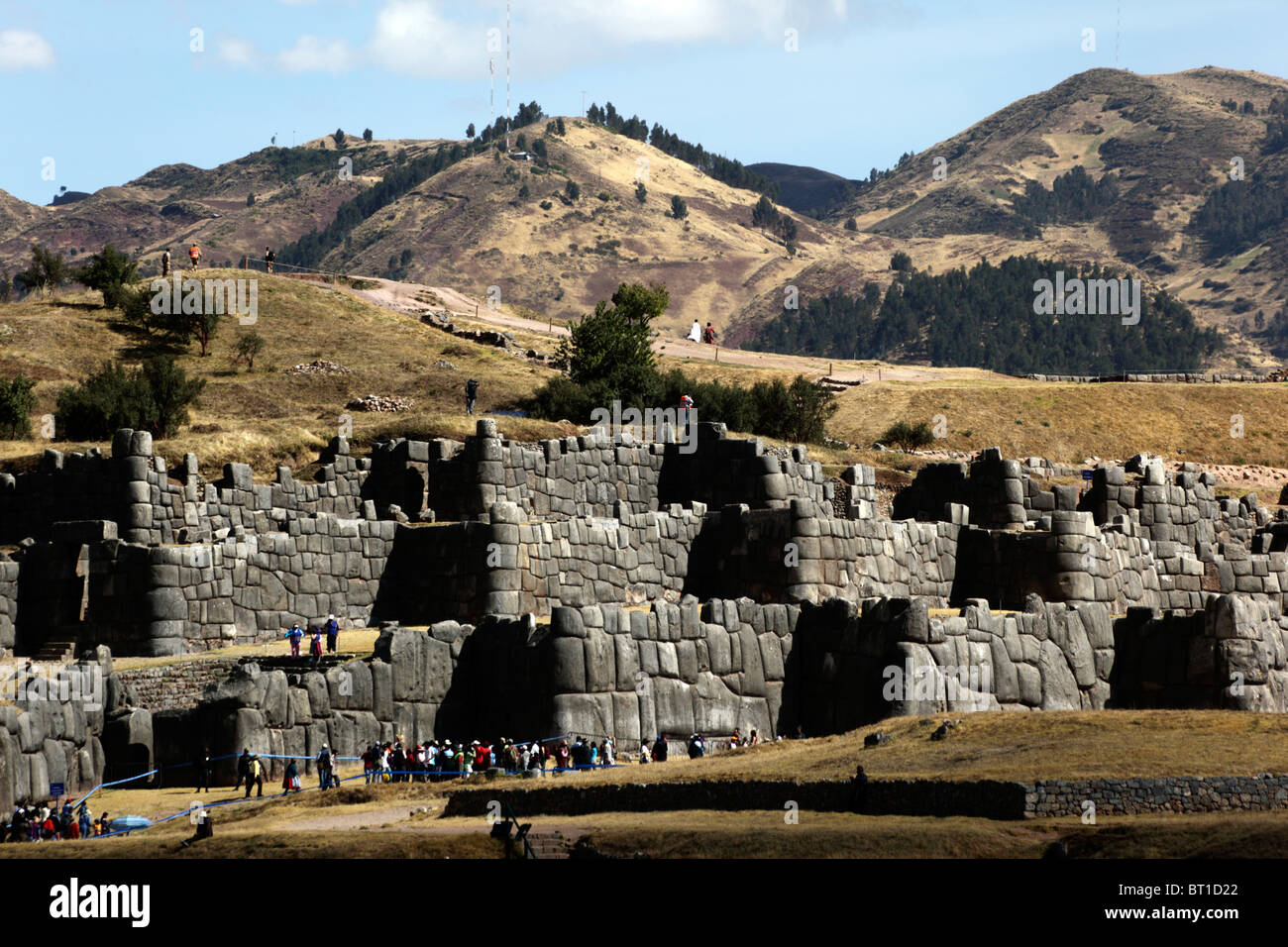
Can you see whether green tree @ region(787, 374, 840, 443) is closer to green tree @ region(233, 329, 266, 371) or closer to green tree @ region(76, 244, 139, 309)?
green tree @ region(233, 329, 266, 371)

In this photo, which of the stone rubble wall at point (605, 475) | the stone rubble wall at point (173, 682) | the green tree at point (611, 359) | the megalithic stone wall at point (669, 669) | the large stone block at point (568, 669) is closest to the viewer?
the large stone block at point (568, 669)

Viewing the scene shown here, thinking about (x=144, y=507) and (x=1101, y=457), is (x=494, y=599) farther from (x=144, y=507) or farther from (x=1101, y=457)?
(x=1101, y=457)

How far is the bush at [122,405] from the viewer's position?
194 ft

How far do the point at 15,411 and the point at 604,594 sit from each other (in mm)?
25302

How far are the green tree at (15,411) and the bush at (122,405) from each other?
43.4 inches

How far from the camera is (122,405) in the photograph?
59.2 m

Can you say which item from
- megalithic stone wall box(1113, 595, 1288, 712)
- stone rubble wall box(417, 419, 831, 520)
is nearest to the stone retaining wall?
megalithic stone wall box(1113, 595, 1288, 712)

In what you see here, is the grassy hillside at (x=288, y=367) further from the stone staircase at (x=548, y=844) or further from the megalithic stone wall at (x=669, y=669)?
the stone staircase at (x=548, y=844)

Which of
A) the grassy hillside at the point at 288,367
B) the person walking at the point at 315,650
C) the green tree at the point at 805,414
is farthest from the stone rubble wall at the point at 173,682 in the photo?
the green tree at the point at 805,414

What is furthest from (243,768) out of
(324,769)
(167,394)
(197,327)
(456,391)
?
(197,327)

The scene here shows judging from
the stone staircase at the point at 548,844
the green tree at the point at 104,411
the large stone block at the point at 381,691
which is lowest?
the stone staircase at the point at 548,844

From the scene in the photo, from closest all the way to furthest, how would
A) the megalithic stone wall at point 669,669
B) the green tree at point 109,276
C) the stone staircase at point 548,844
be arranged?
1. the stone staircase at point 548,844
2. the megalithic stone wall at point 669,669
3. the green tree at point 109,276

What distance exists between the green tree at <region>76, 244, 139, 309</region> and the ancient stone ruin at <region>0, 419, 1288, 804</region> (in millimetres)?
37772
